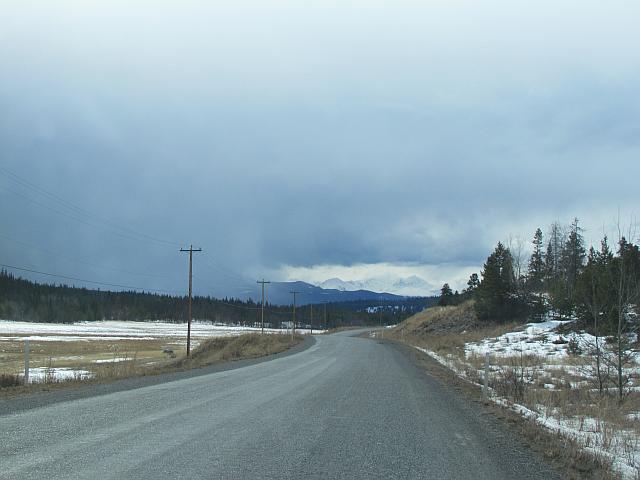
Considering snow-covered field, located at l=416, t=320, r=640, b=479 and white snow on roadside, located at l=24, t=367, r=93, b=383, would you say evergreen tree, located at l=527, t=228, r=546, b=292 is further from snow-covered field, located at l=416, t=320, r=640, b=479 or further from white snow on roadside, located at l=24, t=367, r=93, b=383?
white snow on roadside, located at l=24, t=367, r=93, b=383

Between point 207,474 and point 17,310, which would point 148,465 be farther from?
point 17,310

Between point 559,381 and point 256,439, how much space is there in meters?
15.2

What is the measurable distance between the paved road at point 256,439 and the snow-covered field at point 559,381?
118 centimetres

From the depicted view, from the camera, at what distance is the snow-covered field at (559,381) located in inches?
340

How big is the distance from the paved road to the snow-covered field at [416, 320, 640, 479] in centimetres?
Answer: 118

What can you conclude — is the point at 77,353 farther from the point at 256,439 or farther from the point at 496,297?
the point at 256,439

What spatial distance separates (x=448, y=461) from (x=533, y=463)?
4.06 ft

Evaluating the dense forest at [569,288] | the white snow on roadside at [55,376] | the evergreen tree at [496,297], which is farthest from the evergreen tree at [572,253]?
the white snow on roadside at [55,376]

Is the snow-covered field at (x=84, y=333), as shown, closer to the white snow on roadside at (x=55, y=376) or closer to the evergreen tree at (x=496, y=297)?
the evergreen tree at (x=496, y=297)

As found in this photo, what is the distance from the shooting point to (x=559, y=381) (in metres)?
19.8

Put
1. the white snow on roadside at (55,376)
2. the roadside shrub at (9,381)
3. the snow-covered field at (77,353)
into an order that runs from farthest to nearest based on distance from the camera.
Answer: the snow-covered field at (77,353) → the white snow on roadside at (55,376) → the roadside shrub at (9,381)

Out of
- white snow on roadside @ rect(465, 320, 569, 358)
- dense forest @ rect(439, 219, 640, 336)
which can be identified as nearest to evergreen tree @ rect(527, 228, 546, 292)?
dense forest @ rect(439, 219, 640, 336)

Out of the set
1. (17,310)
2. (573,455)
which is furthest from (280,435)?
(17,310)

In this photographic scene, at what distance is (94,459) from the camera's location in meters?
6.64
